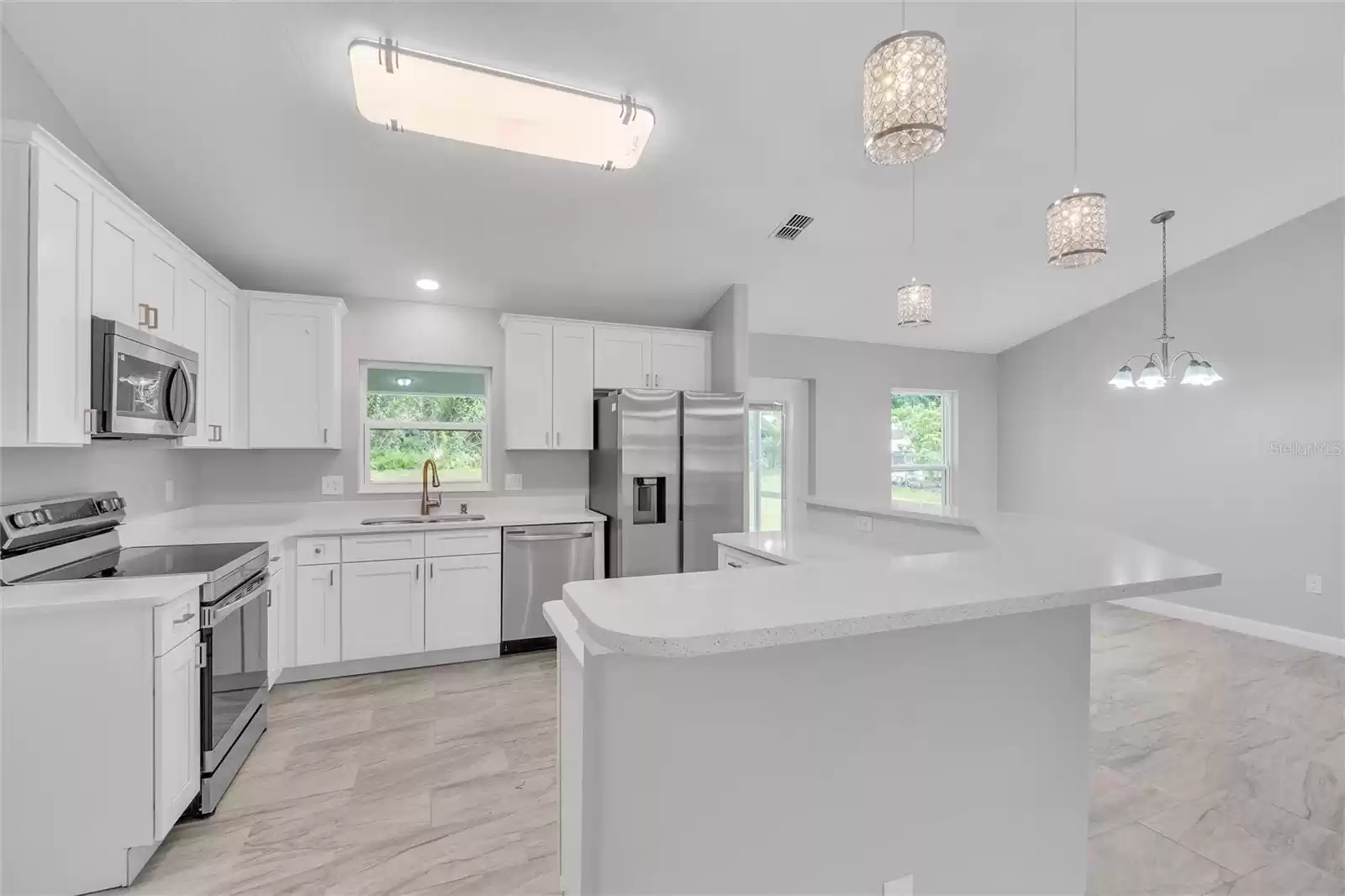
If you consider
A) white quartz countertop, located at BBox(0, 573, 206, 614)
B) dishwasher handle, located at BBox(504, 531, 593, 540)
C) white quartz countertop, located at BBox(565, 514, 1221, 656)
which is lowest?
dishwasher handle, located at BBox(504, 531, 593, 540)

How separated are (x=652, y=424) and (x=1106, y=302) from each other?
434 centimetres

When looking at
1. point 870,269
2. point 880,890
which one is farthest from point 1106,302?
point 880,890

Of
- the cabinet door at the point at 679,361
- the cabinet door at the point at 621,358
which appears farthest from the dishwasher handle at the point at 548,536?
the cabinet door at the point at 679,361

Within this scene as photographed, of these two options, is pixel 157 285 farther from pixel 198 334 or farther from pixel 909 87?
pixel 909 87

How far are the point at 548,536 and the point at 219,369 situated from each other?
6.60 feet

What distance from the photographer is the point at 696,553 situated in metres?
3.86

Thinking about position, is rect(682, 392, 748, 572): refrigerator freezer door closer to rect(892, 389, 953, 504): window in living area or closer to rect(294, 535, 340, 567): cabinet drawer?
rect(294, 535, 340, 567): cabinet drawer

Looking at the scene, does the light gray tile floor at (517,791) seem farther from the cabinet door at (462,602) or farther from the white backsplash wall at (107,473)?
the white backsplash wall at (107,473)

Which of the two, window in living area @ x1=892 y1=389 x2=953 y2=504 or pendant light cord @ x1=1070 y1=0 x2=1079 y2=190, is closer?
pendant light cord @ x1=1070 y1=0 x2=1079 y2=190

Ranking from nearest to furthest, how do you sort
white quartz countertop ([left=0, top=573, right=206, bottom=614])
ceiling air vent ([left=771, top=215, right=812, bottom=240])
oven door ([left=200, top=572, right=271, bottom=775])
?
white quartz countertop ([left=0, top=573, right=206, bottom=614]) → oven door ([left=200, top=572, right=271, bottom=775]) → ceiling air vent ([left=771, top=215, right=812, bottom=240])

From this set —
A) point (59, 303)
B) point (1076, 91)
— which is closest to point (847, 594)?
point (59, 303)

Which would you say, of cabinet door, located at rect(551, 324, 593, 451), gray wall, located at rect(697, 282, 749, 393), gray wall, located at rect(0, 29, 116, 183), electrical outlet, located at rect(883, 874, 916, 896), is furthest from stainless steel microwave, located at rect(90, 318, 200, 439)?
gray wall, located at rect(697, 282, 749, 393)

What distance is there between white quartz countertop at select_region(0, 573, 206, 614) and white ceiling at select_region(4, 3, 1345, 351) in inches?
72.9

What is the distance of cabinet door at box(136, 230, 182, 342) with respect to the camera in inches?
89.0
